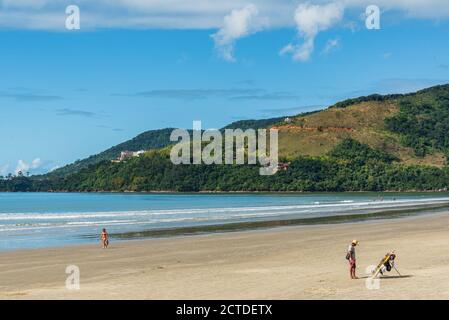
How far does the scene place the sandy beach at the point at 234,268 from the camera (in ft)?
65.1

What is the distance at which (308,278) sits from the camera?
73.2 feet

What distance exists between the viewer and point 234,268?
993 inches

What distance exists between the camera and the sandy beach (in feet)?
65.1

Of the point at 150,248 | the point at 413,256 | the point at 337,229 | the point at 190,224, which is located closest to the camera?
the point at 413,256

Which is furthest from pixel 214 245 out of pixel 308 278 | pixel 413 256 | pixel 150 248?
pixel 308 278

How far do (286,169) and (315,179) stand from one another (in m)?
8.32

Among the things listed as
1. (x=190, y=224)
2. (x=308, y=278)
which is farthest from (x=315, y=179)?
(x=308, y=278)
